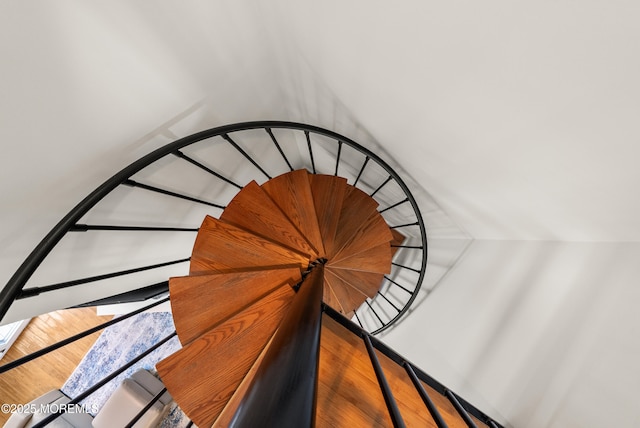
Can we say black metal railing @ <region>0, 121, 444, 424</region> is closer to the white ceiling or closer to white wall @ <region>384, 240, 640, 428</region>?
the white ceiling

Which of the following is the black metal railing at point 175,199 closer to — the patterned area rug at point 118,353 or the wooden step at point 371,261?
the wooden step at point 371,261

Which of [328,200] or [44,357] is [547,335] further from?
[44,357]

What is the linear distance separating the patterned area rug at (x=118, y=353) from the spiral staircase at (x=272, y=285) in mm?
2132

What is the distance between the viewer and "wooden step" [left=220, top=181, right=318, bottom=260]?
231cm

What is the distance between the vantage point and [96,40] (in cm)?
112

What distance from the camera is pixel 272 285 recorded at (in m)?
1.86

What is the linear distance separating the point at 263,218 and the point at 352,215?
0.97m

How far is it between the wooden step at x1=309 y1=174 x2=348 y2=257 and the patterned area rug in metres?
3.09

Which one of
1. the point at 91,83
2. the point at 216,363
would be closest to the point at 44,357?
the point at 216,363

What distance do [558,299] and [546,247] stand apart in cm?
32

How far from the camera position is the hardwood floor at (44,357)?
13.8 ft

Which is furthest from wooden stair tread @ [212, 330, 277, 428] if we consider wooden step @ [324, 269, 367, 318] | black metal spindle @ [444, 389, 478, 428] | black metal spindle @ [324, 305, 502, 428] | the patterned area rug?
the patterned area rug

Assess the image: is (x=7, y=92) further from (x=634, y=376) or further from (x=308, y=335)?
(x=634, y=376)

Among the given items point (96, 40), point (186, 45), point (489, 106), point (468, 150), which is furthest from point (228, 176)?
point (489, 106)
